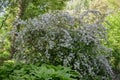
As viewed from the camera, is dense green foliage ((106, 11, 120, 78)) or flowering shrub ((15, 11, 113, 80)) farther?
dense green foliage ((106, 11, 120, 78))

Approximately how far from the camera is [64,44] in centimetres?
586

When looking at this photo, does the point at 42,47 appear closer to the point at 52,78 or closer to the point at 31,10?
the point at 52,78

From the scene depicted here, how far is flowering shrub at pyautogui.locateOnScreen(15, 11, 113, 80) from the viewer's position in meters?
5.93

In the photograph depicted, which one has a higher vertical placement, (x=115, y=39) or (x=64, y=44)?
(x=64, y=44)

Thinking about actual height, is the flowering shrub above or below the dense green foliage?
above

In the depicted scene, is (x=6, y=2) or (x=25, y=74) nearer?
(x=25, y=74)

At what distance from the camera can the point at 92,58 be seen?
20.1ft

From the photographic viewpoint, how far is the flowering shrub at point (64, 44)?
5.93m

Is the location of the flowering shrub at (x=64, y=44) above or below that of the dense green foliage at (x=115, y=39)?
above

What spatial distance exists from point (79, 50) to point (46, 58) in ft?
2.02

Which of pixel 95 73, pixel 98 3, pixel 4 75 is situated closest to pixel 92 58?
pixel 95 73

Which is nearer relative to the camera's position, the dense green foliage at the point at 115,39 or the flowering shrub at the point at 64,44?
the flowering shrub at the point at 64,44

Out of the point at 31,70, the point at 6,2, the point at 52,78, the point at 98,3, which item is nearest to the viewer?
the point at 52,78

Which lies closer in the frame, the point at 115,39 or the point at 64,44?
the point at 64,44
